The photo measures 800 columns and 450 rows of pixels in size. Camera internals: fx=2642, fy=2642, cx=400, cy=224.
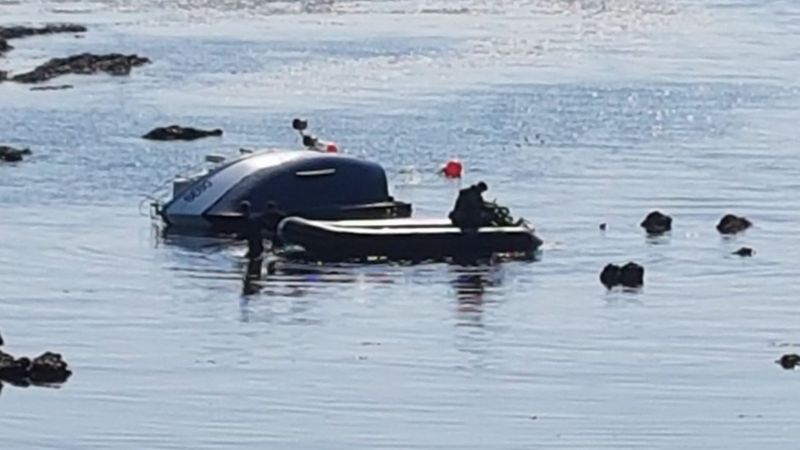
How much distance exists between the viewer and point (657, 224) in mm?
56094

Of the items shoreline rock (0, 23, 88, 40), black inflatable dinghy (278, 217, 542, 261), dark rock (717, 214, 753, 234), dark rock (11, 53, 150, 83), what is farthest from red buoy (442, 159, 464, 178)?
shoreline rock (0, 23, 88, 40)

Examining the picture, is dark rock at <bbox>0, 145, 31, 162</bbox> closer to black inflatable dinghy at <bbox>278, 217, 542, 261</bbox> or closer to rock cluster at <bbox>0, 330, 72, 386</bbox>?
black inflatable dinghy at <bbox>278, 217, 542, 261</bbox>

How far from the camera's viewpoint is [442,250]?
5169cm

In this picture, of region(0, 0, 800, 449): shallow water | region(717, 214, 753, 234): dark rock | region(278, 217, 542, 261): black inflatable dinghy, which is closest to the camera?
region(0, 0, 800, 449): shallow water

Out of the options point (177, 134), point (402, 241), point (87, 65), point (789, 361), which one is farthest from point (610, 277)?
point (87, 65)

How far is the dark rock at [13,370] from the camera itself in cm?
3734

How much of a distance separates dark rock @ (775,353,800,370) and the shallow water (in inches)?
13.2

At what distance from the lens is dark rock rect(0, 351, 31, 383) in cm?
3734

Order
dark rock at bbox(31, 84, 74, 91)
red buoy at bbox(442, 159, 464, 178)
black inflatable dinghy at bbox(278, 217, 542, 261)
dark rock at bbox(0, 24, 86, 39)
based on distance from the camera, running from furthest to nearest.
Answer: dark rock at bbox(0, 24, 86, 39) < dark rock at bbox(31, 84, 74, 91) < red buoy at bbox(442, 159, 464, 178) < black inflatable dinghy at bbox(278, 217, 542, 261)

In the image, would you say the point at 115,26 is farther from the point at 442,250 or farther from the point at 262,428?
the point at 262,428

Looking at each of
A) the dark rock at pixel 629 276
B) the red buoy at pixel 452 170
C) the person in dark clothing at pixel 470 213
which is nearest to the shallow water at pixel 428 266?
the dark rock at pixel 629 276

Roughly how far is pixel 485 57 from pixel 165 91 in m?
15.1

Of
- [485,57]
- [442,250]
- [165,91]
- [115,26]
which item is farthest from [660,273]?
[115,26]

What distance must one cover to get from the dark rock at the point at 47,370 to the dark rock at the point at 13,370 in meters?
0.09
